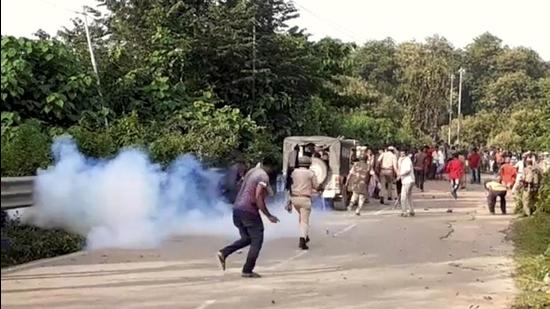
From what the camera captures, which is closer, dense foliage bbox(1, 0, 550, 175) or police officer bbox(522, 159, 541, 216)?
dense foliage bbox(1, 0, 550, 175)

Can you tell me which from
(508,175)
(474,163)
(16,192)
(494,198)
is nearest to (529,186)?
(494,198)

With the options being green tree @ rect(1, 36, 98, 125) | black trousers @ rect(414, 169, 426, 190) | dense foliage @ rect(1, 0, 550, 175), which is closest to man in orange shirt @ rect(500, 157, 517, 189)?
dense foliage @ rect(1, 0, 550, 175)

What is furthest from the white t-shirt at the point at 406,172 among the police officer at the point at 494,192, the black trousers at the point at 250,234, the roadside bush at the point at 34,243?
the black trousers at the point at 250,234

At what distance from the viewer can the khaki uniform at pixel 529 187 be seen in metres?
21.3

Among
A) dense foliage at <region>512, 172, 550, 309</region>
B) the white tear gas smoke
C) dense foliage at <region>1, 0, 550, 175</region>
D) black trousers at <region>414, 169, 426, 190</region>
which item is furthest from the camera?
black trousers at <region>414, 169, 426, 190</region>

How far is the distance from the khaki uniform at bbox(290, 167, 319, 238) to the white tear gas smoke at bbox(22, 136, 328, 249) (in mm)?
1947

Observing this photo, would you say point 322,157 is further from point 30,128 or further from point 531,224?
point 30,128

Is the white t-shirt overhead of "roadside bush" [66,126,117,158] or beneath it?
beneath

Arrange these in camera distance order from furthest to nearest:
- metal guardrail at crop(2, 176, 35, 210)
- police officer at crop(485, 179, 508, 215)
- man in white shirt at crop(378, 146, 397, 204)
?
1. man in white shirt at crop(378, 146, 397, 204)
2. police officer at crop(485, 179, 508, 215)
3. metal guardrail at crop(2, 176, 35, 210)

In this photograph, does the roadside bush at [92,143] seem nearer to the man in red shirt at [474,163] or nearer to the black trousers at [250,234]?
the black trousers at [250,234]

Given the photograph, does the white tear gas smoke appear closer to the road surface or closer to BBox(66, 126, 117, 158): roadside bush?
BBox(66, 126, 117, 158): roadside bush

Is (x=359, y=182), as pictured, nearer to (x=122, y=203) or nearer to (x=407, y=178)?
(x=407, y=178)

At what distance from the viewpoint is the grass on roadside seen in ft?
32.4

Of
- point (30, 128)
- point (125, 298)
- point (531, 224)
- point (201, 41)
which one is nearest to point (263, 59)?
point (201, 41)
